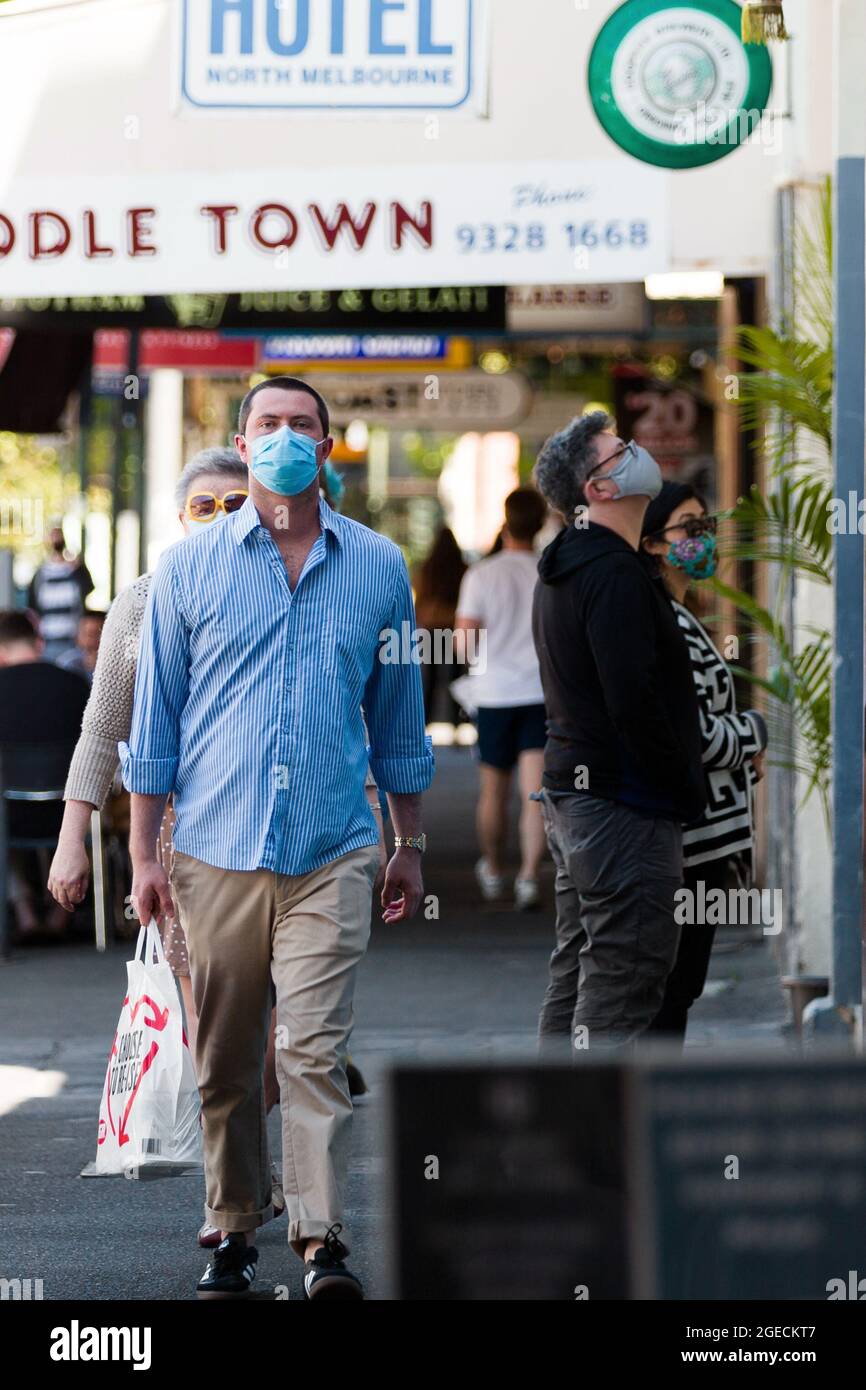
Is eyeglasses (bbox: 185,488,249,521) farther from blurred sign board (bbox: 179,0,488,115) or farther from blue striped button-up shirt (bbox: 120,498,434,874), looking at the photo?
blurred sign board (bbox: 179,0,488,115)

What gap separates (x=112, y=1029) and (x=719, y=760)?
3.37 m

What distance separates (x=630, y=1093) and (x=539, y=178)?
639cm

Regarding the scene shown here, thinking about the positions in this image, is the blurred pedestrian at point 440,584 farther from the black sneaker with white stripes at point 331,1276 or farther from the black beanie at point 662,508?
the black sneaker with white stripes at point 331,1276

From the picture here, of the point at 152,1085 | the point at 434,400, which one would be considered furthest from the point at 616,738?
the point at 434,400

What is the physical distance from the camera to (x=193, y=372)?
16281 millimetres

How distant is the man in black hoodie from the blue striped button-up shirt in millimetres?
668

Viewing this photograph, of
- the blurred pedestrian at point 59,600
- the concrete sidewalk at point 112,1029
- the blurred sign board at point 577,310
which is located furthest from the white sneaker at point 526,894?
the blurred pedestrian at point 59,600

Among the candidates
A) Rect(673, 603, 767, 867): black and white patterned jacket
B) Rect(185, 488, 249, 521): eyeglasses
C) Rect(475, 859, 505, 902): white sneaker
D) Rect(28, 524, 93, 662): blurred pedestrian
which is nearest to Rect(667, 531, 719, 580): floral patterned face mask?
Rect(673, 603, 767, 867): black and white patterned jacket

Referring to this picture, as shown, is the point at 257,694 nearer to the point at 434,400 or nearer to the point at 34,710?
the point at 34,710

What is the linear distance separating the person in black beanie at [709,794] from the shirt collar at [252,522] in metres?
1.15

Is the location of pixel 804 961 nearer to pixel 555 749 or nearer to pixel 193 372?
pixel 555 749

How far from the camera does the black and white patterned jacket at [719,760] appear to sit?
5.52m

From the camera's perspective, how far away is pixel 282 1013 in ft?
14.7
